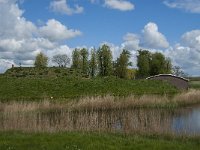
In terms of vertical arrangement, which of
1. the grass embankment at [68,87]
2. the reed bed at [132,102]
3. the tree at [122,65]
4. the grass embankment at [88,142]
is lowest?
the grass embankment at [88,142]

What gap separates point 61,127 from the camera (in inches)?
614

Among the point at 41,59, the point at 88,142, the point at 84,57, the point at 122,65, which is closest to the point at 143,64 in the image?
the point at 122,65

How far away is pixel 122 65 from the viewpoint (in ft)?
261

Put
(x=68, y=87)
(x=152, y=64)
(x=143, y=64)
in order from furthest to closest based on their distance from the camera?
(x=152, y=64) < (x=143, y=64) < (x=68, y=87)

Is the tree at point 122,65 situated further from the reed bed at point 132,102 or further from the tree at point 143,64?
the reed bed at point 132,102

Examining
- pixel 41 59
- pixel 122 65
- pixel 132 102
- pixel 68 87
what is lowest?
pixel 132 102

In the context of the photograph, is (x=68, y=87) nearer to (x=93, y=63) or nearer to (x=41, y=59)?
(x=93, y=63)

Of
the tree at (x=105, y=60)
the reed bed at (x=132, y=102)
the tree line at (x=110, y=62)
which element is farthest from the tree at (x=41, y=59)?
the reed bed at (x=132, y=102)

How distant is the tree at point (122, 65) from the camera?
79.0m

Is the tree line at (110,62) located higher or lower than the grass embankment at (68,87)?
higher

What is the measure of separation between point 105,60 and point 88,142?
64.6m

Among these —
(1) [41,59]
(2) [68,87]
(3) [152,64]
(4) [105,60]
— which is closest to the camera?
(2) [68,87]

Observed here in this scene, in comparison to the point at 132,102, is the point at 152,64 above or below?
above

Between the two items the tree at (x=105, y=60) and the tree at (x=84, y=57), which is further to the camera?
the tree at (x=84, y=57)
